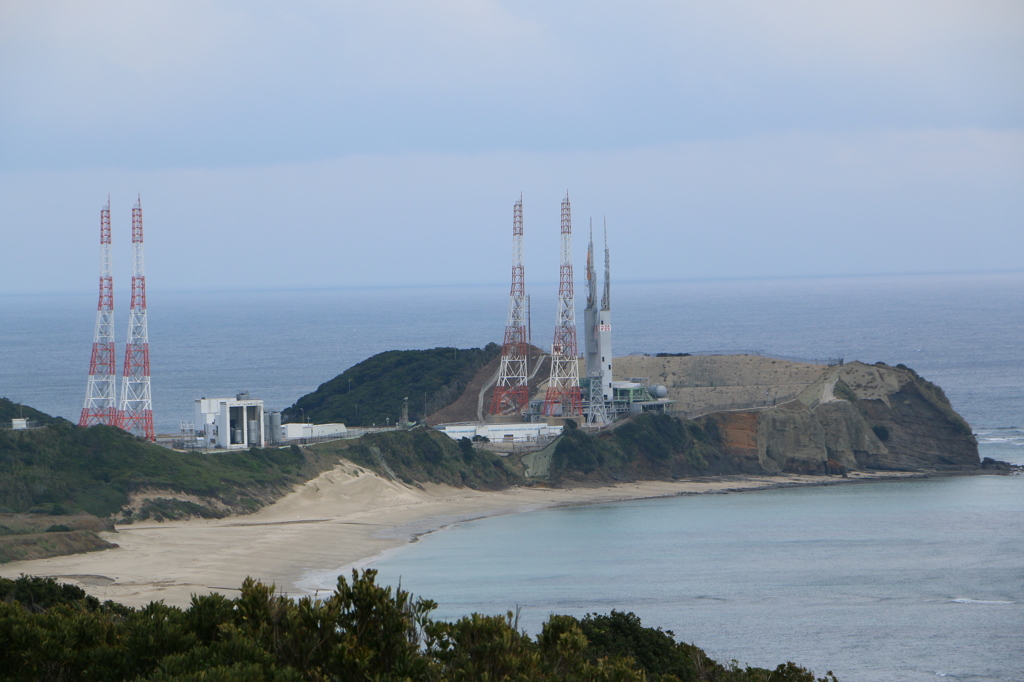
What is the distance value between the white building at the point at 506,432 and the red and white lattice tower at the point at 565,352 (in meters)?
3.44

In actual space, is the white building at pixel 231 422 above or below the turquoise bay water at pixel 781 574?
above

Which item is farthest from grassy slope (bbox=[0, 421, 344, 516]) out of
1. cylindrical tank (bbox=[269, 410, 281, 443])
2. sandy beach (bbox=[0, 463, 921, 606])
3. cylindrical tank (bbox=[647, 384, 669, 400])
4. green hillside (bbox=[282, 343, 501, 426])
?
cylindrical tank (bbox=[647, 384, 669, 400])

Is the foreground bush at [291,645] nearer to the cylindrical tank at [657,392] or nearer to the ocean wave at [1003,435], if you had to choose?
the cylindrical tank at [657,392]

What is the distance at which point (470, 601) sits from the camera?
117 ft

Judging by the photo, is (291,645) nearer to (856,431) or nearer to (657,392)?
(856,431)

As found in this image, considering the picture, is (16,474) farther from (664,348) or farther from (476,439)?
(664,348)

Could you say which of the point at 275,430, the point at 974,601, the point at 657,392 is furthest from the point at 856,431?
the point at 974,601

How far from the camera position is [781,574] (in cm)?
4266

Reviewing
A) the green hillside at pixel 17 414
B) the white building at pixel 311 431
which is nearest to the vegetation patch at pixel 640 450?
the white building at pixel 311 431

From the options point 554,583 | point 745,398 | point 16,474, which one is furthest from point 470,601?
point 745,398

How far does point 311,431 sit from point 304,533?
1979 cm

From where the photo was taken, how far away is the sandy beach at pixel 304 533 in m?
36.2

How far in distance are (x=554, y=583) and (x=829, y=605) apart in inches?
364

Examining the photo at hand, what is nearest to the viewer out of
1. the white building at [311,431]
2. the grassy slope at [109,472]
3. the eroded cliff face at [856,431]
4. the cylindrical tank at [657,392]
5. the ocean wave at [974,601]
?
the ocean wave at [974,601]
